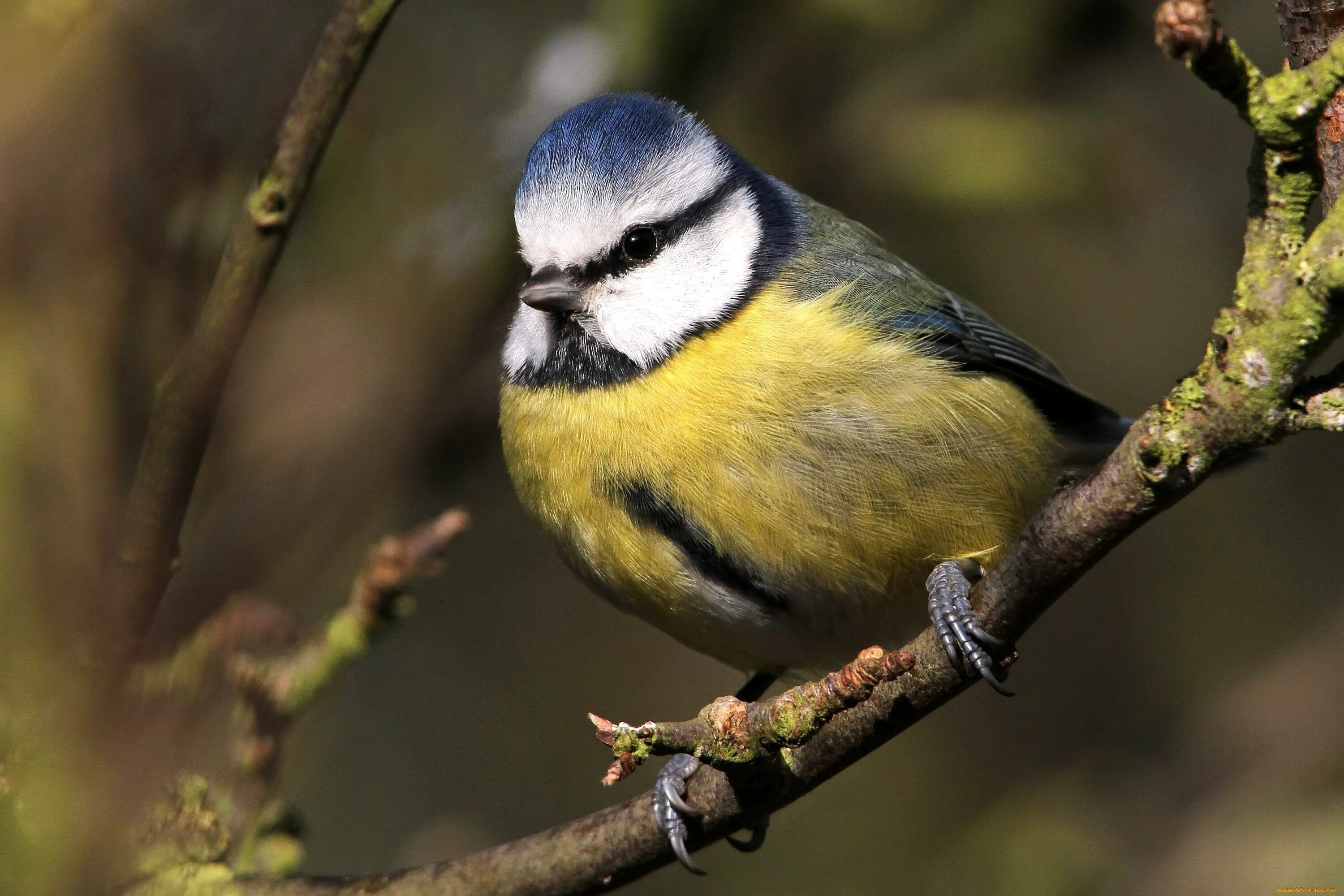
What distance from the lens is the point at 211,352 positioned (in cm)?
152

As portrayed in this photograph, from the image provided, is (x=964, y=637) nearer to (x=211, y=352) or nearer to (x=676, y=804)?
(x=676, y=804)

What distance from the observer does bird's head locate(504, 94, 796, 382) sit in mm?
2348

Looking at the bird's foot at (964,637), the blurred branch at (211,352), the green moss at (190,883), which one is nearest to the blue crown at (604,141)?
the blurred branch at (211,352)

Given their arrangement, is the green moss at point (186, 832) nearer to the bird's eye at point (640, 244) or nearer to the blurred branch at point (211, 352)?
the blurred branch at point (211, 352)

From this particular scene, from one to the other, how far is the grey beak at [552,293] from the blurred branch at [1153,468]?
95 centimetres

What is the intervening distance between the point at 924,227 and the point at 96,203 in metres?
3.17

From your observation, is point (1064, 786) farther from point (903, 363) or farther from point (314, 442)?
point (314, 442)

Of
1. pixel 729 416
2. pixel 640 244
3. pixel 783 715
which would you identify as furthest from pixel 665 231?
pixel 783 715

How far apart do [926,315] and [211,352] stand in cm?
154

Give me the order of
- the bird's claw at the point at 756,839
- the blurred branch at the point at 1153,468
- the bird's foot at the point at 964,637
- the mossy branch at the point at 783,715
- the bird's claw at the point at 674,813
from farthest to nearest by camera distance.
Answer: the bird's claw at the point at 756,839
the bird's claw at the point at 674,813
the bird's foot at the point at 964,637
the mossy branch at the point at 783,715
the blurred branch at the point at 1153,468

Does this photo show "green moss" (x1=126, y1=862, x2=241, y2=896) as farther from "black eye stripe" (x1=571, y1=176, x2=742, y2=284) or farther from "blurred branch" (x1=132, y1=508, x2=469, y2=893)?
"black eye stripe" (x1=571, y1=176, x2=742, y2=284)

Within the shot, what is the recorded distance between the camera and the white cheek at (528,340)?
2445 millimetres

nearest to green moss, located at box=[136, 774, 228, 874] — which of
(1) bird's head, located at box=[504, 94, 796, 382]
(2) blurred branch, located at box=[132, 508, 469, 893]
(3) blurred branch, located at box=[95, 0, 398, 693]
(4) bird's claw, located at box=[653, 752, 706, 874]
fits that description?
(2) blurred branch, located at box=[132, 508, 469, 893]

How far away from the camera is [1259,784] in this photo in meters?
3.04
